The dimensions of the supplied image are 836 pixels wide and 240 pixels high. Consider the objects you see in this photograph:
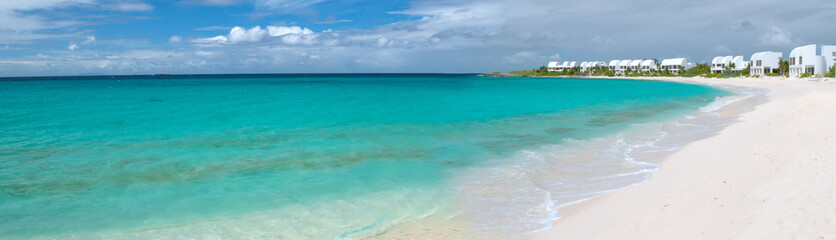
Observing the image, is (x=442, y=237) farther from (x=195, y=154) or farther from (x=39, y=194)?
(x=195, y=154)

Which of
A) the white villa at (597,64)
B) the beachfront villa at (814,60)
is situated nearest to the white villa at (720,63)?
the beachfront villa at (814,60)

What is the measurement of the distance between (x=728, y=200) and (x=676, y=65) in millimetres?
142807

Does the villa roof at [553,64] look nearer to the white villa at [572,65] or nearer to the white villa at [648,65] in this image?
the white villa at [572,65]

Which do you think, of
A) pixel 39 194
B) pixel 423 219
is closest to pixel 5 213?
pixel 39 194

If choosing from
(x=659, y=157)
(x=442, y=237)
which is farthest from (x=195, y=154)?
(x=659, y=157)

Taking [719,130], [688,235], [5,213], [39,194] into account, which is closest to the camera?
[688,235]

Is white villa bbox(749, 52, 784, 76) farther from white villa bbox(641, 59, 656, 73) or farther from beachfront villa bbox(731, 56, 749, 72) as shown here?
white villa bbox(641, 59, 656, 73)

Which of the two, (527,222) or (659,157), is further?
(659,157)

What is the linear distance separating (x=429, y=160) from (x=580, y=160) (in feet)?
12.9

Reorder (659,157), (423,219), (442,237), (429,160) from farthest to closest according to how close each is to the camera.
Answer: (429,160)
(659,157)
(423,219)
(442,237)

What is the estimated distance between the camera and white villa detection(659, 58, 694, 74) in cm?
13075

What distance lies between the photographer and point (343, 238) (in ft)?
23.2

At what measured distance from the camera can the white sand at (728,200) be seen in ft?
19.2

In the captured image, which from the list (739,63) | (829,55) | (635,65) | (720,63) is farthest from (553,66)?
(829,55)
